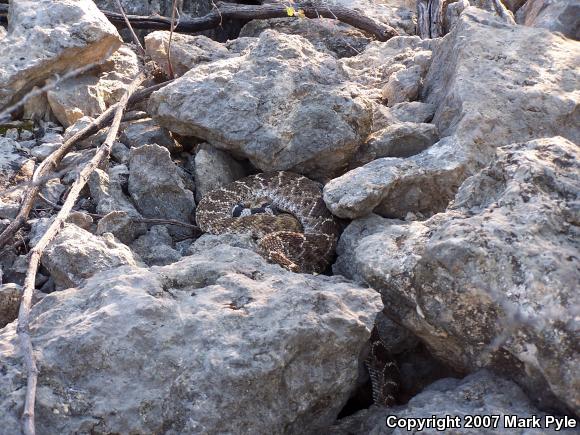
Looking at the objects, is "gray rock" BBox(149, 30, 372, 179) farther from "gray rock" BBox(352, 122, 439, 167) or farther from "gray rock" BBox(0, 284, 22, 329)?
"gray rock" BBox(0, 284, 22, 329)

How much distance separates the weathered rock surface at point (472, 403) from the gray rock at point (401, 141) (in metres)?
2.31

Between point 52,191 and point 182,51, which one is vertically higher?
point 182,51

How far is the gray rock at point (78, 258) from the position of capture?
427cm

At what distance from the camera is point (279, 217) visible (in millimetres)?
5926

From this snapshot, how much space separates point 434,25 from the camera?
770cm

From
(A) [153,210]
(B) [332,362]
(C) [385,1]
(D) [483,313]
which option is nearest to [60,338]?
(B) [332,362]

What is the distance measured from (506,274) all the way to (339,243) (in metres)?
1.99

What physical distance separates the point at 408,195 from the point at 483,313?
1884 millimetres

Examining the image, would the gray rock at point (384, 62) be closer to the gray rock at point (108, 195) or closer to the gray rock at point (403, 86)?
the gray rock at point (403, 86)

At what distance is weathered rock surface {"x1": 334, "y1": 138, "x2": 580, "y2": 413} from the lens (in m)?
2.99

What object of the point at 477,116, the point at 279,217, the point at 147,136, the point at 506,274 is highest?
the point at 506,274

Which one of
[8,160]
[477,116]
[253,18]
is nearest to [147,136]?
[8,160]

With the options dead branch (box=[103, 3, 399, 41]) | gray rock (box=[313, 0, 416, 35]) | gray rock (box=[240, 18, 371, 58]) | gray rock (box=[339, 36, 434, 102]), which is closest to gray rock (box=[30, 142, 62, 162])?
dead branch (box=[103, 3, 399, 41])

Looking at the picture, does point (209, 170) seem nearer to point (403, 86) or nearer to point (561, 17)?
point (403, 86)
